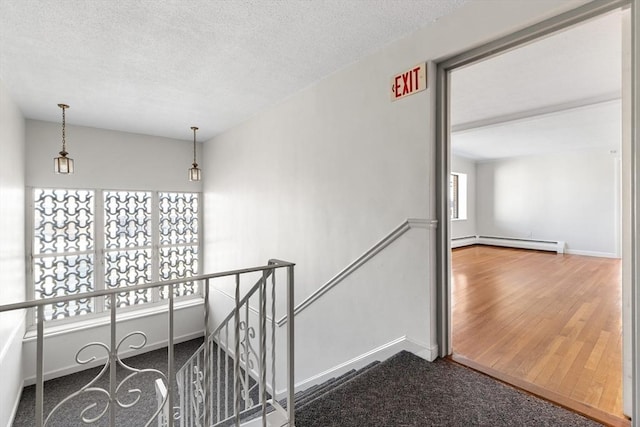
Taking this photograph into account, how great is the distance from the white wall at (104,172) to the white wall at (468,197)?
643cm

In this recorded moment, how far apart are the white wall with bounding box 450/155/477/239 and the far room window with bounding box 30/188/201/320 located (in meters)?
6.46

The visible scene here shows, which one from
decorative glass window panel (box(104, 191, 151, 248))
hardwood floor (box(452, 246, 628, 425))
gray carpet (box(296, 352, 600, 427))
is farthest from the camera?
decorative glass window panel (box(104, 191, 151, 248))

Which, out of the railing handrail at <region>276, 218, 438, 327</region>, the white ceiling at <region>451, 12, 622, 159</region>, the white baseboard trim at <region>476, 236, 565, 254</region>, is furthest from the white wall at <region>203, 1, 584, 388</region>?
the white baseboard trim at <region>476, 236, 565, 254</region>

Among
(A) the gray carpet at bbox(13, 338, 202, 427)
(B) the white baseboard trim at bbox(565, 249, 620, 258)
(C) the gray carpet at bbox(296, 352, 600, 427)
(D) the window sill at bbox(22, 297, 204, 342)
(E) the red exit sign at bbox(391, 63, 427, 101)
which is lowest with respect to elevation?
(A) the gray carpet at bbox(13, 338, 202, 427)

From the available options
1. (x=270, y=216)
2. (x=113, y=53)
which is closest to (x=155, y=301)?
(x=270, y=216)

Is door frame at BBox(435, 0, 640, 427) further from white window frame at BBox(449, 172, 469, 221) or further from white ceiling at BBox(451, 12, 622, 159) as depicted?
white window frame at BBox(449, 172, 469, 221)

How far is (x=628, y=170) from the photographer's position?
140cm

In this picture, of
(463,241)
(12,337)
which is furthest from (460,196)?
(12,337)

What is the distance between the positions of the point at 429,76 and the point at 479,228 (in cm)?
766

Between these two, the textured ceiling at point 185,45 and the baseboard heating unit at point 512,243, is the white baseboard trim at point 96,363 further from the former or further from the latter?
the baseboard heating unit at point 512,243

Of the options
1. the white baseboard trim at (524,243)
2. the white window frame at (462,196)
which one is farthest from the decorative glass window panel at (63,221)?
the white baseboard trim at (524,243)

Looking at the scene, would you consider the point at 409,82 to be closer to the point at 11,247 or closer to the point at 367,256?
the point at 367,256

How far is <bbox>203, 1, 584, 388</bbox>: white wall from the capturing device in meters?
1.99

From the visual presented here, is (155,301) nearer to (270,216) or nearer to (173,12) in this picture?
(270,216)
